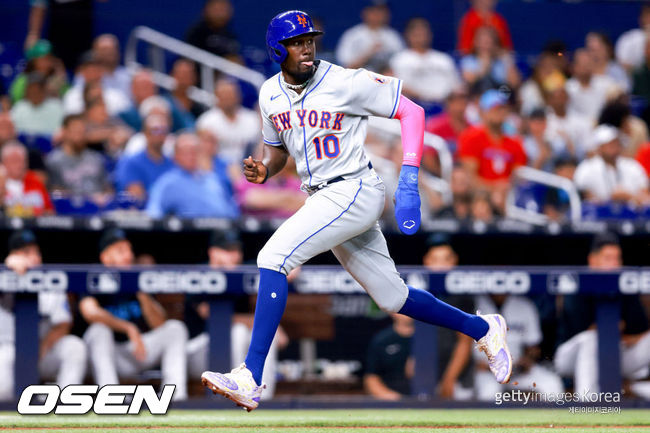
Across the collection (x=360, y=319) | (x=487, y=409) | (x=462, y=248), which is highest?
(x=462, y=248)

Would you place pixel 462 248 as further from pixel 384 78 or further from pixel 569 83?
pixel 569 83

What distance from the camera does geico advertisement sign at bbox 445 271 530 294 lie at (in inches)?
229

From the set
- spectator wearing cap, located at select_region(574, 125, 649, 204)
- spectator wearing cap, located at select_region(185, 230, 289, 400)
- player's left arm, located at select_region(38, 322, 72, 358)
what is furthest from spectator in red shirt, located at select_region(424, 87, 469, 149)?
player's left arm, located at select_region(38, 322, 72, 358)

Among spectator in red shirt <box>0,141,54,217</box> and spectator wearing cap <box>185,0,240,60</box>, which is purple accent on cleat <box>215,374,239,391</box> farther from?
spectator wearing cap <box>185,0,240,60</box>

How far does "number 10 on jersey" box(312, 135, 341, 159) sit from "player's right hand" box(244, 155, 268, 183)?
290 mm

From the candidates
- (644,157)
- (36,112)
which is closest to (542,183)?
(644,157)

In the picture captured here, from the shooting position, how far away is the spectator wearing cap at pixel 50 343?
18.1ft

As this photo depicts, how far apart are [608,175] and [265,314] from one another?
5088mm

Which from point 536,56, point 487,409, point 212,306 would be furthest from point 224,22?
point 487,409

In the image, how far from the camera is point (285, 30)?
159 inches

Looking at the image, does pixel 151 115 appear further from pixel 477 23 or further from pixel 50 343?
pixel 477 23

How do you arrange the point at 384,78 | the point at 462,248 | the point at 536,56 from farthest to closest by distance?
1. the point at 536,56
2. the point at 462,248
3. the point at 384,78

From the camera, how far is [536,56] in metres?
10.9

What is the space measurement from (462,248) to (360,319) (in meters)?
1.23
